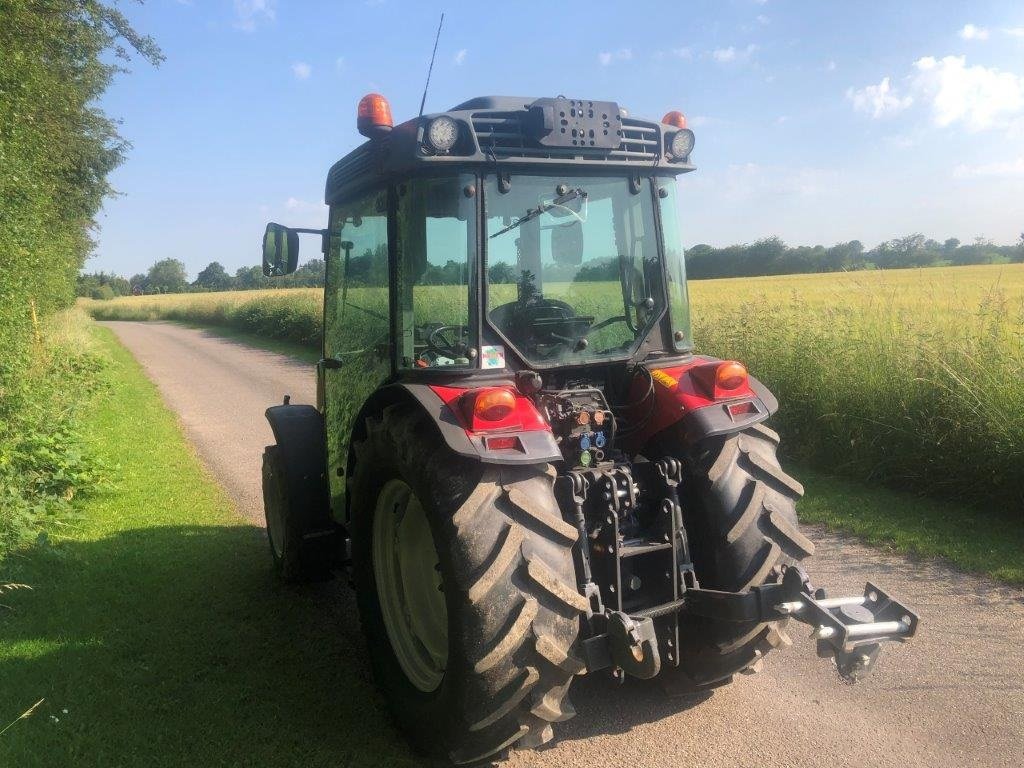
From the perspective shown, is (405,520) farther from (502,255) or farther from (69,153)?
(69,153)

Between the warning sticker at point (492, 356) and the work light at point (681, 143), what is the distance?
4.08 ft

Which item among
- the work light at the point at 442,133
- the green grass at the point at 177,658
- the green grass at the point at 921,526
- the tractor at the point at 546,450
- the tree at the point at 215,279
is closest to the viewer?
the tractor at the point at 546,450

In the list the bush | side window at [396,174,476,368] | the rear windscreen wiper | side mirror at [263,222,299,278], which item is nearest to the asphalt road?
side window at [396,174,476,368]

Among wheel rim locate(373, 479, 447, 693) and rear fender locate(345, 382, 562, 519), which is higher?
rear fender locate(345, 382, 562, 519)

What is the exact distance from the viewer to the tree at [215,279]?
6363cm

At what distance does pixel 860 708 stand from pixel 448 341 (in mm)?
2382

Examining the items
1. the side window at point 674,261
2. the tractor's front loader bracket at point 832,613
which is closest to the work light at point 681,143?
Answer: the side window at point 674,261

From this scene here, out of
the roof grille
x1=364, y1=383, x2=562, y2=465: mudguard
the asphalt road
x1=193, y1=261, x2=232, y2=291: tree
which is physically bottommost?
the asphalt road

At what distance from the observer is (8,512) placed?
5449 millimetres

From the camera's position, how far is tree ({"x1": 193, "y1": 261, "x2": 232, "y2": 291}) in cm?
6363

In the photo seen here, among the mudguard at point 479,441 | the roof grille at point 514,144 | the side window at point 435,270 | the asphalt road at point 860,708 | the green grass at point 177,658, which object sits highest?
the roof grille at point 514,144

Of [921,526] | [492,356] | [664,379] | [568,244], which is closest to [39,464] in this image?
[492,356]

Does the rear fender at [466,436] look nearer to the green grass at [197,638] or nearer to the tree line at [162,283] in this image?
the green grass at [197,638]

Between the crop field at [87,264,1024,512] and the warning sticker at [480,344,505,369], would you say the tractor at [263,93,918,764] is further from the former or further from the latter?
the crop field at [87,264,1024,512]
